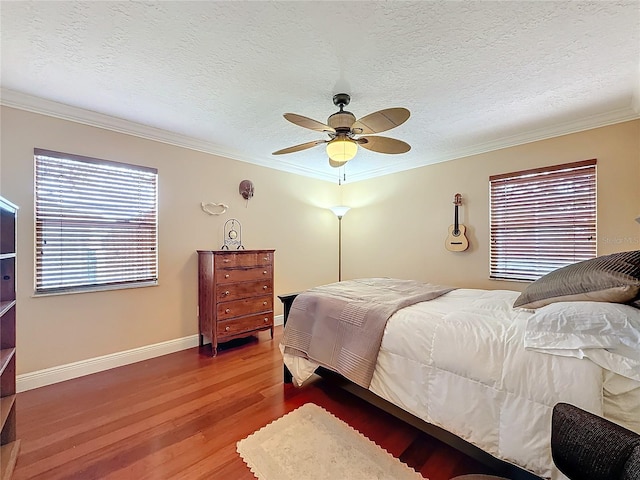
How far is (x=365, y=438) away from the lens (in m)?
1.74

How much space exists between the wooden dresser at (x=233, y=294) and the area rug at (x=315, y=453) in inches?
57.7

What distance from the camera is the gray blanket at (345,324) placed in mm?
1802

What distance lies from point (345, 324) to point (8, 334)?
6.66 feet

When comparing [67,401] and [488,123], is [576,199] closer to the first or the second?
[488,123]

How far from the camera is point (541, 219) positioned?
117 inches

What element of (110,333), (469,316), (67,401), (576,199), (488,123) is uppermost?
(488,123)

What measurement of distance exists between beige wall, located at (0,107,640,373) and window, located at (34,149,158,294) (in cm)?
8

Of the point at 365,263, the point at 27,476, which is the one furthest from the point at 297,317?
the point at 365,263

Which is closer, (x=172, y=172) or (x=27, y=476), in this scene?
(x=27, y=476)

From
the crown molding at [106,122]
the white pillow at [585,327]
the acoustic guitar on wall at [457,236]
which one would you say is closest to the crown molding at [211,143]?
the crown molding at [106,122]

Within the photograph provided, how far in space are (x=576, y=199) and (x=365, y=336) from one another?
8.80ft

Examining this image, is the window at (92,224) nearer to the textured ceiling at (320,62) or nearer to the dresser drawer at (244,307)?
the textured ceiling at (320,62)

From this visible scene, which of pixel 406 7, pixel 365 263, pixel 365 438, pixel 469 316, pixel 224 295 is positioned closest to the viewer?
pixel 406 7

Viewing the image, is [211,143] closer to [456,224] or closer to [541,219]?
[456,224]
